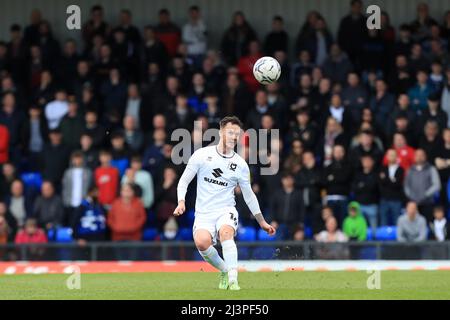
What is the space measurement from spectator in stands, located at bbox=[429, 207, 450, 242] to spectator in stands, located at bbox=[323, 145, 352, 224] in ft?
5.02

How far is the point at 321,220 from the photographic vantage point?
814 inches

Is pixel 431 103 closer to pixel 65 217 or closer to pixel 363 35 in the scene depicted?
pixel 363 35

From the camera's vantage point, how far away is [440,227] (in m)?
20.6

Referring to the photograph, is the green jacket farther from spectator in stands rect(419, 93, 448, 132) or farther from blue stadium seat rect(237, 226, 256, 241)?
spectator in stands rect(419, 93, 448, 132)

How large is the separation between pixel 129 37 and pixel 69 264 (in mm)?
6294

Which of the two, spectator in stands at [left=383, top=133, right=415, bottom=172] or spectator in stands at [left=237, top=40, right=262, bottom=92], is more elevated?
spectator in stands at [left=237, top=40, right=262, bottom=92]

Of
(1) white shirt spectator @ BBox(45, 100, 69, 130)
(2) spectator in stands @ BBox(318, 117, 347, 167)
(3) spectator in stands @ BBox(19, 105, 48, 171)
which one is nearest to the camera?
(2) spectator in stands @ BBox(318, 117, 347, 167)

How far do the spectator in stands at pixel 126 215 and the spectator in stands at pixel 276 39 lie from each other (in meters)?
4.86

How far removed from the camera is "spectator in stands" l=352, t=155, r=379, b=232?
20.9 metres

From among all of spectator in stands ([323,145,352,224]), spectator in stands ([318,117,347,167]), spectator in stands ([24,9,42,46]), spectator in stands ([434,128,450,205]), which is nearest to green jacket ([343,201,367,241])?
spectator in stands ([323,145,352,224])

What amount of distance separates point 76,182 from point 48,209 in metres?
0.69

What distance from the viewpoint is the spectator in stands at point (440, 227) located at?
20547mm

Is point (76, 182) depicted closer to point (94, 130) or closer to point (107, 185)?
point (107, 185)
